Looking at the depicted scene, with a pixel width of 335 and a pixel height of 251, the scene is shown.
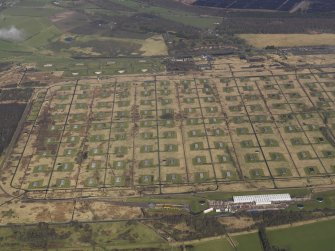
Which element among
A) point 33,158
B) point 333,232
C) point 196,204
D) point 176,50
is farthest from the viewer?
point 176,50

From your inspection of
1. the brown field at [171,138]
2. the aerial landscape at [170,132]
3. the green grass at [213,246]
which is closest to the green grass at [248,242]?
the aerial landscape at [170,132]

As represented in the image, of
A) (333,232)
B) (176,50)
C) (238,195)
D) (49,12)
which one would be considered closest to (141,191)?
(238,195)

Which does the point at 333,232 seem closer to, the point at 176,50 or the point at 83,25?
the point at 176,50

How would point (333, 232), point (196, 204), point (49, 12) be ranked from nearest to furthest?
point (333, 232) → point (196, 204) → point (49, 12)

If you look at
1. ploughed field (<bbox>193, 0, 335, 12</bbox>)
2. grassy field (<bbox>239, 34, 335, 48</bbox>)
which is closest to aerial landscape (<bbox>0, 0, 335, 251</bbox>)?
grassy field (<bbox>239, 34, 335, 48</bbox>)

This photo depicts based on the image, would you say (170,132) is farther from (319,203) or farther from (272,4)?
(272,4)

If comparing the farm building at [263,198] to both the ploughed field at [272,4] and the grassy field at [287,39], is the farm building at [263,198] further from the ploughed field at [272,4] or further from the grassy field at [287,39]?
the ploughed field at [272,4]
